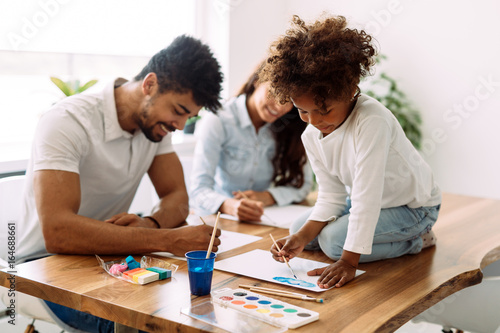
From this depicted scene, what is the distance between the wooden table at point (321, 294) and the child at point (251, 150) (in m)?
0.76

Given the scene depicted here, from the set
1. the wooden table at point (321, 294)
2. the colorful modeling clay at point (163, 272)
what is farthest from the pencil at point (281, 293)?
the colorful modeling clay at point (163, 272)

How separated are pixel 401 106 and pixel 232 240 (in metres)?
2.61

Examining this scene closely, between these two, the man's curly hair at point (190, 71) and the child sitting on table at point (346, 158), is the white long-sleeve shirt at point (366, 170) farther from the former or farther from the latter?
the man's curly hair at point (190, 71)

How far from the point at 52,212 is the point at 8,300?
30cm

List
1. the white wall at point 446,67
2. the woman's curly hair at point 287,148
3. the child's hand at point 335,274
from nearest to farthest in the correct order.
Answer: the child's hand at point 335,274 → the woman's curly hair at point 287,148 → the white wall at point 446,67

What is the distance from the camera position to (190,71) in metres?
1.85

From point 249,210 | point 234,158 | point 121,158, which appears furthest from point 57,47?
point 249,210

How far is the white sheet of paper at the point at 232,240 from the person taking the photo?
1.61 meters

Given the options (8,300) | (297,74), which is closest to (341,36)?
(297,74)

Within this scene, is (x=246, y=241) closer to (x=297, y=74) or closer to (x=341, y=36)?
(x=297, y=74)

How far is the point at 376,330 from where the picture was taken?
1055mm

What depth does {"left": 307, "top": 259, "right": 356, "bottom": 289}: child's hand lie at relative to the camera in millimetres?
1304

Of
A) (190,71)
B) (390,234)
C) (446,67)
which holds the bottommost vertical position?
(390,234)

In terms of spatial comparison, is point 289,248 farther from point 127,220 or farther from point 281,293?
point 127,220
